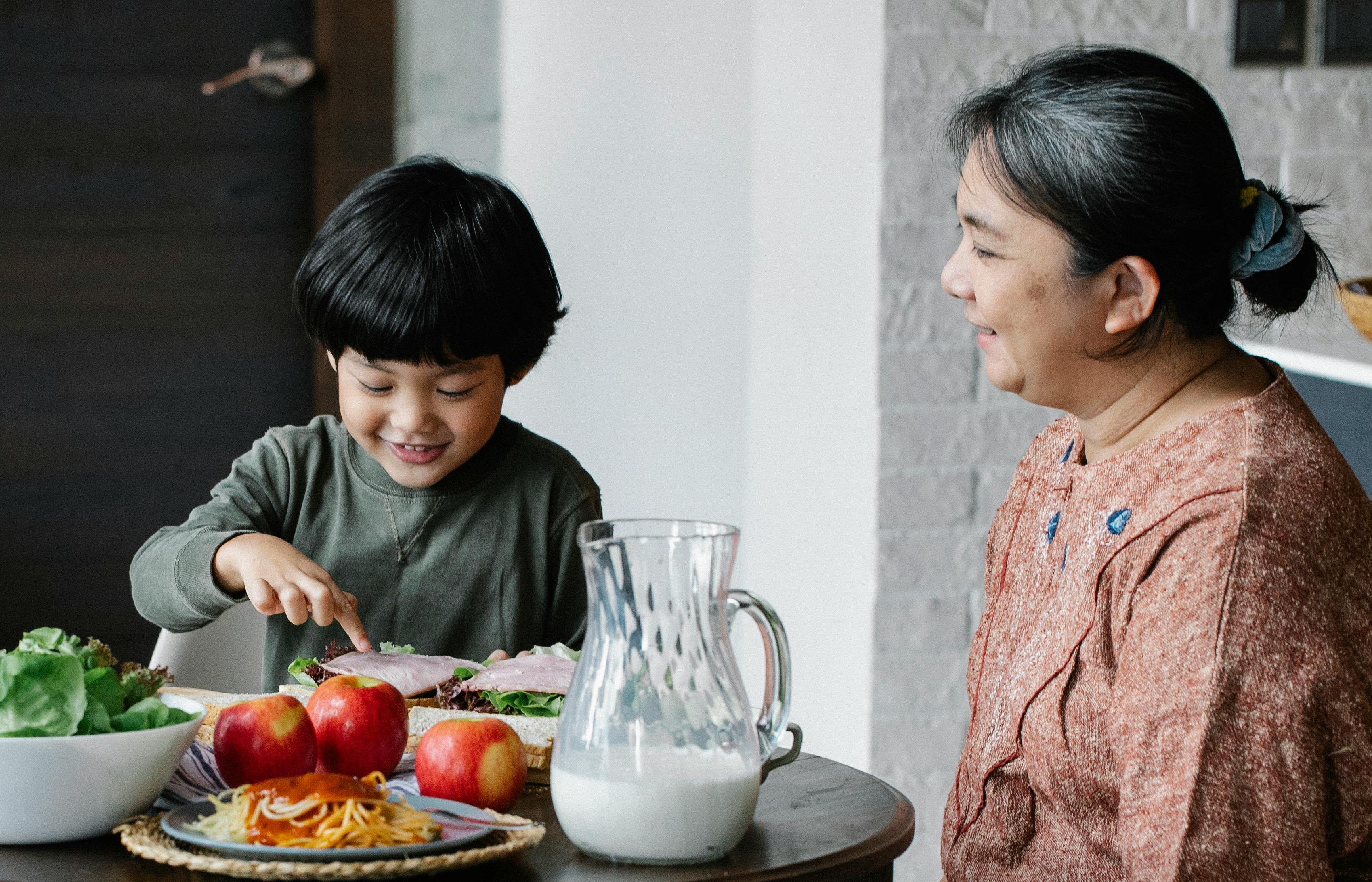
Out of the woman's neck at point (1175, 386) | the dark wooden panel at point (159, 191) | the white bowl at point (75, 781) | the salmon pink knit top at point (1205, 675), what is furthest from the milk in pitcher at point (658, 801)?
the dark wooden panel at point (159, 191)

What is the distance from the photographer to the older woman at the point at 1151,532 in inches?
36.3

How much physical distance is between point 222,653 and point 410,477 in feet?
0.90

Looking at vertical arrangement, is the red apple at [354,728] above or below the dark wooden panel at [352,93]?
below

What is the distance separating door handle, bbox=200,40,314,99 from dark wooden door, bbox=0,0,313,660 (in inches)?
0.6

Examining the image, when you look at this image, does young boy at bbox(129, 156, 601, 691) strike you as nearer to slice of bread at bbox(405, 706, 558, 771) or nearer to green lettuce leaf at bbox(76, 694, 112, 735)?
slice of bread at bbox(405, 706, 558, 771)

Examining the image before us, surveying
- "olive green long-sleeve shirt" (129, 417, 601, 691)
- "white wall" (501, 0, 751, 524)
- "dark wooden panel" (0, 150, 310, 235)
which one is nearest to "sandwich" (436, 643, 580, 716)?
"olive green long-sleeve shirt" (129, 417, 601, 691)

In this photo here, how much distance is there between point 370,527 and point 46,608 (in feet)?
3.79

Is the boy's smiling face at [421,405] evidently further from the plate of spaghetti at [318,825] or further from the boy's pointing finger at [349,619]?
the plate of spaghetti at [318,825]

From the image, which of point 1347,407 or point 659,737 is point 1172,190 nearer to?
point 659,737

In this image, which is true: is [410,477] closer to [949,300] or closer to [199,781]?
[199,781]

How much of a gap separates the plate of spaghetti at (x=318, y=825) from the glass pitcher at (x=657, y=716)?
0.07m

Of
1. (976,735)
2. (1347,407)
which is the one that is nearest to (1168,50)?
(1347,407)

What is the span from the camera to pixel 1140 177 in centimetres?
104

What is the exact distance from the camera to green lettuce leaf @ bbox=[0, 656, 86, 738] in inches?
30.7
